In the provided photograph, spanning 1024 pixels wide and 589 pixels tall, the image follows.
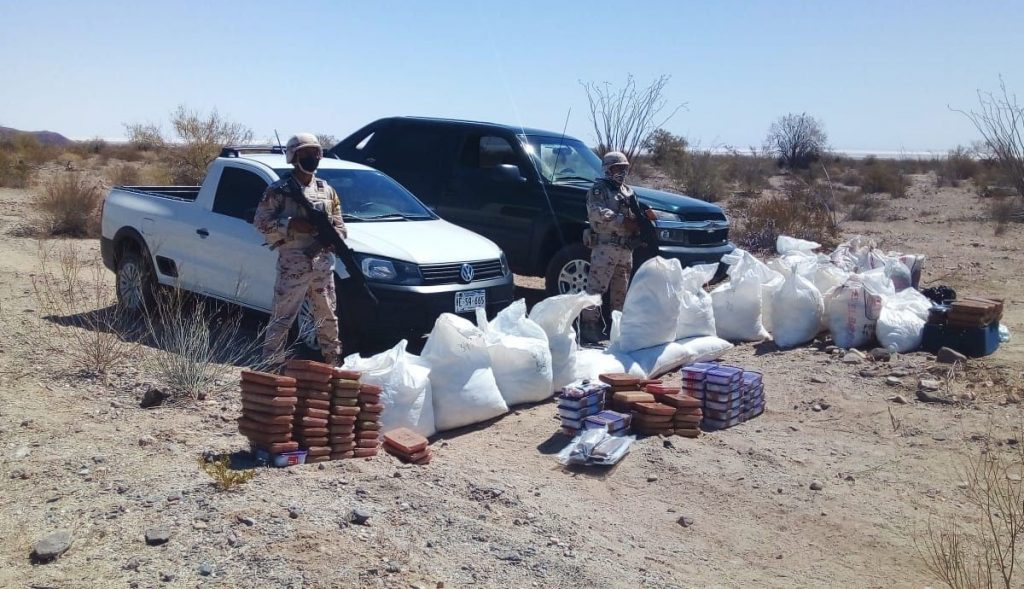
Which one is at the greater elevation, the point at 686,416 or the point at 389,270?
the point at 389,270

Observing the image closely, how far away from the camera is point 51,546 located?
367 centimetres

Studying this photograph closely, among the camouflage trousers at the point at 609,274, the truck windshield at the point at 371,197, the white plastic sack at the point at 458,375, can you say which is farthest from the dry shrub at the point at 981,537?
the truck windshield at the point at 371,197

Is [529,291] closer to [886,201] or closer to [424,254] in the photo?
[424,254]

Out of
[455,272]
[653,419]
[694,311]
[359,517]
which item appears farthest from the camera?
[694,311]

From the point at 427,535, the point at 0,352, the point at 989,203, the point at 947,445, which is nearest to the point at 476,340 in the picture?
the point at 427,535

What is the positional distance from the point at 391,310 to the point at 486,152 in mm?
3337

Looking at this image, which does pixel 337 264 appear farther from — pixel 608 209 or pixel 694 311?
pixel 694 311

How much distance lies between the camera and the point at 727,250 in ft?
30.4

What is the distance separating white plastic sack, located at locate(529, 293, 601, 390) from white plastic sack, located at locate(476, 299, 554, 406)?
0.59ft

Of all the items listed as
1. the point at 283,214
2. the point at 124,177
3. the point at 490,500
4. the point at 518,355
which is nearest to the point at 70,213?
the point at 124,177

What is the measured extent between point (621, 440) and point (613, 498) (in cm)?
63

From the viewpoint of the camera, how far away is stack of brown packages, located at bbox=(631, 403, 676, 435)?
5.73 m

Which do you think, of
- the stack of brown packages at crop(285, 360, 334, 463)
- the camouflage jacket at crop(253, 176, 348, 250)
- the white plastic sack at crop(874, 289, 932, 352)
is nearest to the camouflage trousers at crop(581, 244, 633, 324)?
the white plastic sack at crop(874, 289, 932, 352)

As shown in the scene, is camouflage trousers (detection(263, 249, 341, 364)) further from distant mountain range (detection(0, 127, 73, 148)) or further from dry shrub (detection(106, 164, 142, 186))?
distant mountain range (detection(0, 127, 73, 148))
